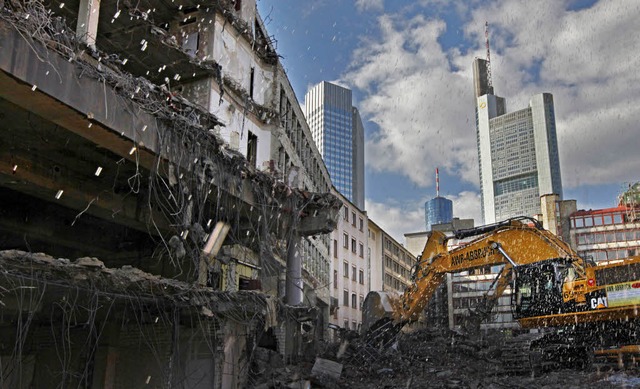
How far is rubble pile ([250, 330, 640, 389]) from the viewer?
478 inches

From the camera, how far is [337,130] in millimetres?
181625

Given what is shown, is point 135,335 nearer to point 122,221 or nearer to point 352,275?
point 122,221

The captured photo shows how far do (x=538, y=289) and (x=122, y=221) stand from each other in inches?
474

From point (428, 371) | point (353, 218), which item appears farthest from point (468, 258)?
point (353, 218)

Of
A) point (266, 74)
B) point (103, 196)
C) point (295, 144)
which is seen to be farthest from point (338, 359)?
point (295, 144)

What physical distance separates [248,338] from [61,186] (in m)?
5.09

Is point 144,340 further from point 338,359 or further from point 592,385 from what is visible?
point 592,385

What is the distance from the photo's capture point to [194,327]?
36.8 feet

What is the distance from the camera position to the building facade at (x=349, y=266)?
50.2m

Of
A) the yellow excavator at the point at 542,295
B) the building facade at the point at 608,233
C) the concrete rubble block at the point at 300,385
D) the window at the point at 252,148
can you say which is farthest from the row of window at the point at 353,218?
the concrete rubble block at the point at 300,385

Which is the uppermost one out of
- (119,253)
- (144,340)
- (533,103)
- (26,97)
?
(533,103)

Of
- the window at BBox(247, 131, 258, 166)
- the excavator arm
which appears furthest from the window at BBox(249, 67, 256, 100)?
the excavator arm

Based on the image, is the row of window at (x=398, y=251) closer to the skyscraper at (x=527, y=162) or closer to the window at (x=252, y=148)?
the window at (x=252, y=148)

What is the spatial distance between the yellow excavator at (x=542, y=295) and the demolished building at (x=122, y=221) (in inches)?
208
